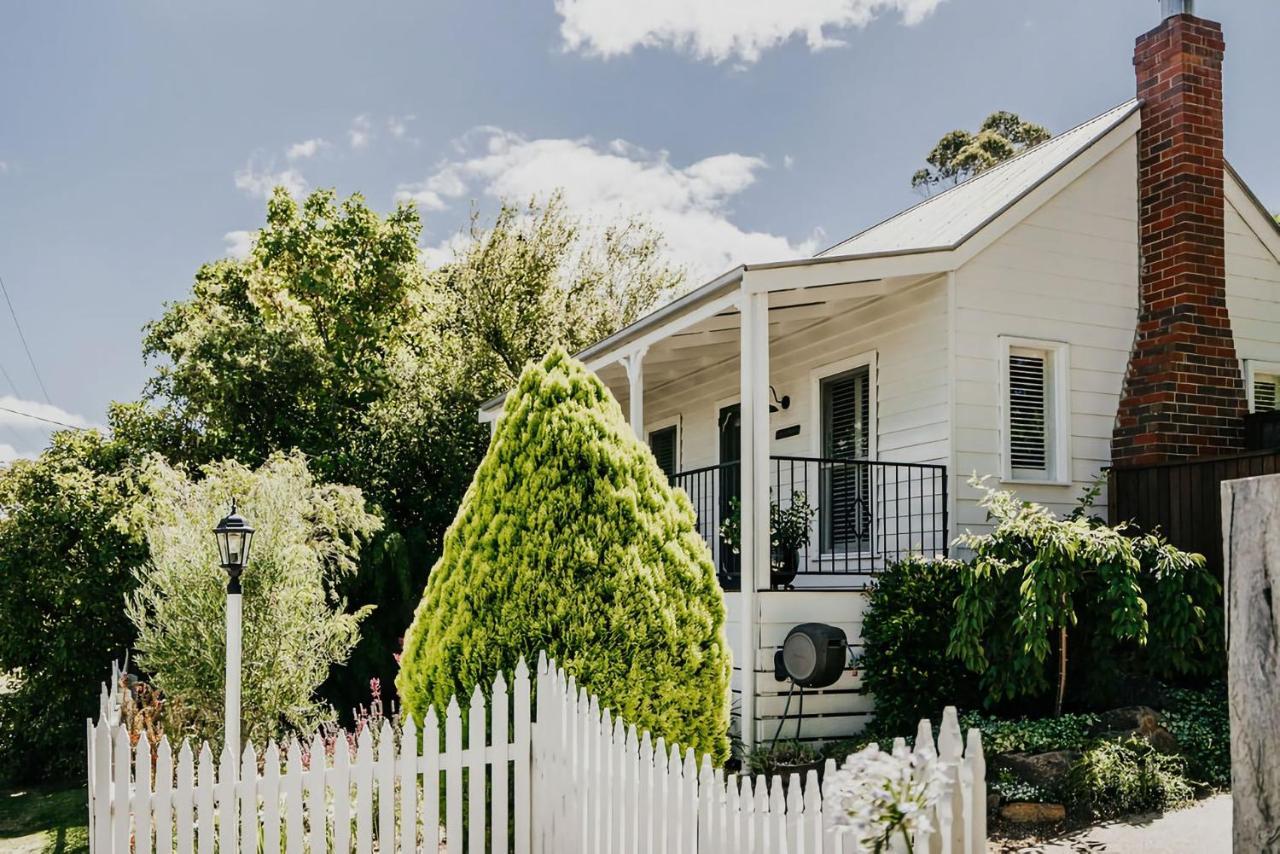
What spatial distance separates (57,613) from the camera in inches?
589

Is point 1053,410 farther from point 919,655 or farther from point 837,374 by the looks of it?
point 919,655

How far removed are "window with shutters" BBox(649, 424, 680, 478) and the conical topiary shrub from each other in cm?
959

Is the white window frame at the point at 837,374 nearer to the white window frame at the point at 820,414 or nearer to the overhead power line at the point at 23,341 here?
the white window frame at the point at 820,414

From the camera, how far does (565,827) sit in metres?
4.84

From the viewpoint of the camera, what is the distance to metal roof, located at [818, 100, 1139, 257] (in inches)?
405

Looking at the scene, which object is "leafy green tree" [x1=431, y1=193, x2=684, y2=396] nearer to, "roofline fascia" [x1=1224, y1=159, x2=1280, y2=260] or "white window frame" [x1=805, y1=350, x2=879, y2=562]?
"white window frame" [x1=805, y1=350, x2=879, y2=562]

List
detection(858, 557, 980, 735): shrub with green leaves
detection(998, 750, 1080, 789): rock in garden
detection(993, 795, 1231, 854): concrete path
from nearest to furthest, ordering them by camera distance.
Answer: detection(993, 795, 1231, 854): concrete path, detection(998, 750, 1080, 789): rock in garden, detection(858, 557, 980, 735): shrub with green leaves

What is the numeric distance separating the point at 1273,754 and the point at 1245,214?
33.6 ft

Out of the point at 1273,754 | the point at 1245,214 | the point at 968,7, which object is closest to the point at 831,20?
the point at 968,7

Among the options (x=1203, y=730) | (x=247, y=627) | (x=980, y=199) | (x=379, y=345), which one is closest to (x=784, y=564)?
(x=1203, y=730)

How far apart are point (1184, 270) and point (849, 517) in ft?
12.8

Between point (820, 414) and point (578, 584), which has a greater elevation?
point (820, 414)

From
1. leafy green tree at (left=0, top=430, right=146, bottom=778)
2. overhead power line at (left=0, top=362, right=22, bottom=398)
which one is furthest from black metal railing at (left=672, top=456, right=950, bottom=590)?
overhead power line at (left=0, top=362, right=22, bottom=398)

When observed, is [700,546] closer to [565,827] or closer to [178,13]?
[565,827]
